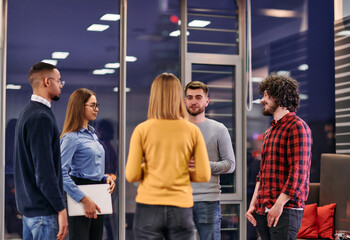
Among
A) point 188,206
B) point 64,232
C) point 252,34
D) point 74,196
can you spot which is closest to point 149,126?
point 188,206

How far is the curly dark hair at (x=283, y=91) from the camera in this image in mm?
2713

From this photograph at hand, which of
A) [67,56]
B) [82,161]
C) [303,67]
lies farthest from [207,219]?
[303,67]

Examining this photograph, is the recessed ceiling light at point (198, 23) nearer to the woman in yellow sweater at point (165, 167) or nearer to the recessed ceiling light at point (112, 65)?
the recessed ceiling light at point (112, 65)

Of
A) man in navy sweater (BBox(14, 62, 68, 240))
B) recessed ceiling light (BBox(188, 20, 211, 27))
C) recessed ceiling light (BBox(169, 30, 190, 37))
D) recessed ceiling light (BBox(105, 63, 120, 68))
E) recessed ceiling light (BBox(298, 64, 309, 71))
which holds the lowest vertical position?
man in navy sweater (BBox(14, 62, 68, 240))

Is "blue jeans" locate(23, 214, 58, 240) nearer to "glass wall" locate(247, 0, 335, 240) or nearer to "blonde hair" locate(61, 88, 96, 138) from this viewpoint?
"blonde hair" locate(61, 88, 96, 138)

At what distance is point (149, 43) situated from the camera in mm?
5297

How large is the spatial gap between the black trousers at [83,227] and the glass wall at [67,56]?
1.81 m

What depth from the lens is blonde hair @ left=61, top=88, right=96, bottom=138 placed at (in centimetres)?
327

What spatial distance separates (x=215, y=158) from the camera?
334 cm

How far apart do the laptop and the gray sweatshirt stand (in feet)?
1.92

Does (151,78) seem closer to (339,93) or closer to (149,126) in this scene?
(339,93)

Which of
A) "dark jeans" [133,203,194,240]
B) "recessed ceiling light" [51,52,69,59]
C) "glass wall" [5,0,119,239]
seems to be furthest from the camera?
"recessed ceiling light" [51,52,69,59]

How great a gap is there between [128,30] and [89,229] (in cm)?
264

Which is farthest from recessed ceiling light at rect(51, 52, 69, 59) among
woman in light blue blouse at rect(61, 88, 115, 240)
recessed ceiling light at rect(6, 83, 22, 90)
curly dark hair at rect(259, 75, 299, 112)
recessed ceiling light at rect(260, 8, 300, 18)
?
curly dark hair at rect(259, 75, 299, 112)
